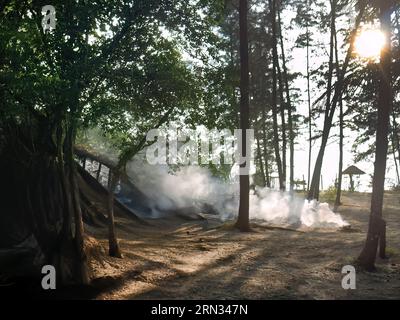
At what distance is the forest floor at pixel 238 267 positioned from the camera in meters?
9.35

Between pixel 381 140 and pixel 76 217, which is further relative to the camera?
pixel 381 140

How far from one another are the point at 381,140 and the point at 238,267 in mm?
5053

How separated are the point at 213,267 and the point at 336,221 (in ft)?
40.2

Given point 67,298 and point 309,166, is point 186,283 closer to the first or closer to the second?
point 67,298

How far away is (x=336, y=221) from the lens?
22078mm

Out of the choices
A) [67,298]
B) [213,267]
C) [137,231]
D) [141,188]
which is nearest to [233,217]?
[141,188]

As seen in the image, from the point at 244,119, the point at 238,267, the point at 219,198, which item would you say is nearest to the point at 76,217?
the point at 238,267

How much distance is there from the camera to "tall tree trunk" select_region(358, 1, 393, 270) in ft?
36.2

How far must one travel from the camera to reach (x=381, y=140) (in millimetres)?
11180

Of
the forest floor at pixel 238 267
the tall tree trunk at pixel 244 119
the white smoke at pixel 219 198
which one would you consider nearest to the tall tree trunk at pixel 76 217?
the forest floor at pixel 238 267

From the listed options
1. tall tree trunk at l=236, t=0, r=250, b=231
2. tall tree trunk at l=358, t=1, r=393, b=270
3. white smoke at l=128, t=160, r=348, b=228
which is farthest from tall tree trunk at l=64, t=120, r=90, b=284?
white smoke at l=128, t=160, r=348, b=228

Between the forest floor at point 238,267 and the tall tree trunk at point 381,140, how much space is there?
54 centimetres

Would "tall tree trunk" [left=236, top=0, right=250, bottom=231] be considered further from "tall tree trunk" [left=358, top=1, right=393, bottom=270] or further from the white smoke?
"tall tree trunk" [left=358, top=1, right=393, bottom=270]

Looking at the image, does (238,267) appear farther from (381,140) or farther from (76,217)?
(381,140)
